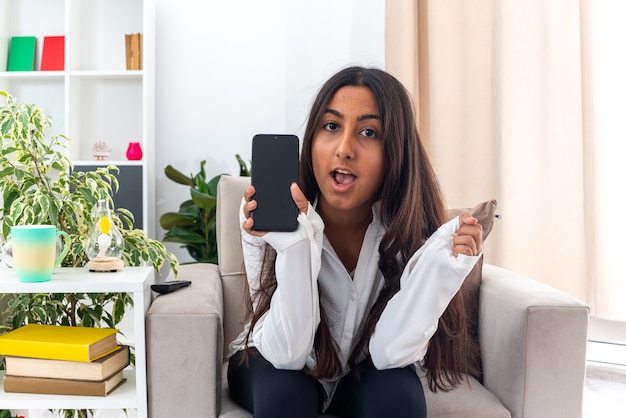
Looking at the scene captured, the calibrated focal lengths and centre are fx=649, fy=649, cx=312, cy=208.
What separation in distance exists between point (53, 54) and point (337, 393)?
2.24 meters

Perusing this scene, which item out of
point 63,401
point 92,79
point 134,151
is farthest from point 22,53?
point 63,401

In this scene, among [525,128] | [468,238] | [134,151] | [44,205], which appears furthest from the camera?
[134,151]

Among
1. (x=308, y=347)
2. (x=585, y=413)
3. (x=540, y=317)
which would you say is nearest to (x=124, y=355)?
(x=308, y=347)

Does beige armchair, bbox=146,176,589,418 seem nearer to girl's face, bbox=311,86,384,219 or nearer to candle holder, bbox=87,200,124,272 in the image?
candle holder, bbox=87,200,124,272

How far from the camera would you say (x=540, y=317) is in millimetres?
1309

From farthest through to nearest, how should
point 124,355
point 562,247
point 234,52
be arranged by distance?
1. point 234,52
2. point 562,247
3. point 124,355

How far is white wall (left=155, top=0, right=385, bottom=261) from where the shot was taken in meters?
3.02

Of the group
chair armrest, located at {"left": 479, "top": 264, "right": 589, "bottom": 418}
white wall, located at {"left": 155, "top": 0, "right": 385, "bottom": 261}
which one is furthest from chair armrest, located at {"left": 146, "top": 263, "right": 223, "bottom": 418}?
white wall, located at {"left": 155, "top": 0, "right": 385, "bottom": 261}

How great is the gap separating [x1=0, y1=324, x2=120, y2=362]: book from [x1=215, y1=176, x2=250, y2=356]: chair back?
0.38 meters

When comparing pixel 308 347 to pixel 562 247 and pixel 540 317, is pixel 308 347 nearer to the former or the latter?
pixel 540 317

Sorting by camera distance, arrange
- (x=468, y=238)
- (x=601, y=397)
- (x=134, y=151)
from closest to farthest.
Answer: (x=468, y=238)
(x=601, y=397)
(x=134, y=151)

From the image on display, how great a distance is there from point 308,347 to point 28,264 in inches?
23.5

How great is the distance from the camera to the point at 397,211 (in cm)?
136

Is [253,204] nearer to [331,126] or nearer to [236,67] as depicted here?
[331,126]
